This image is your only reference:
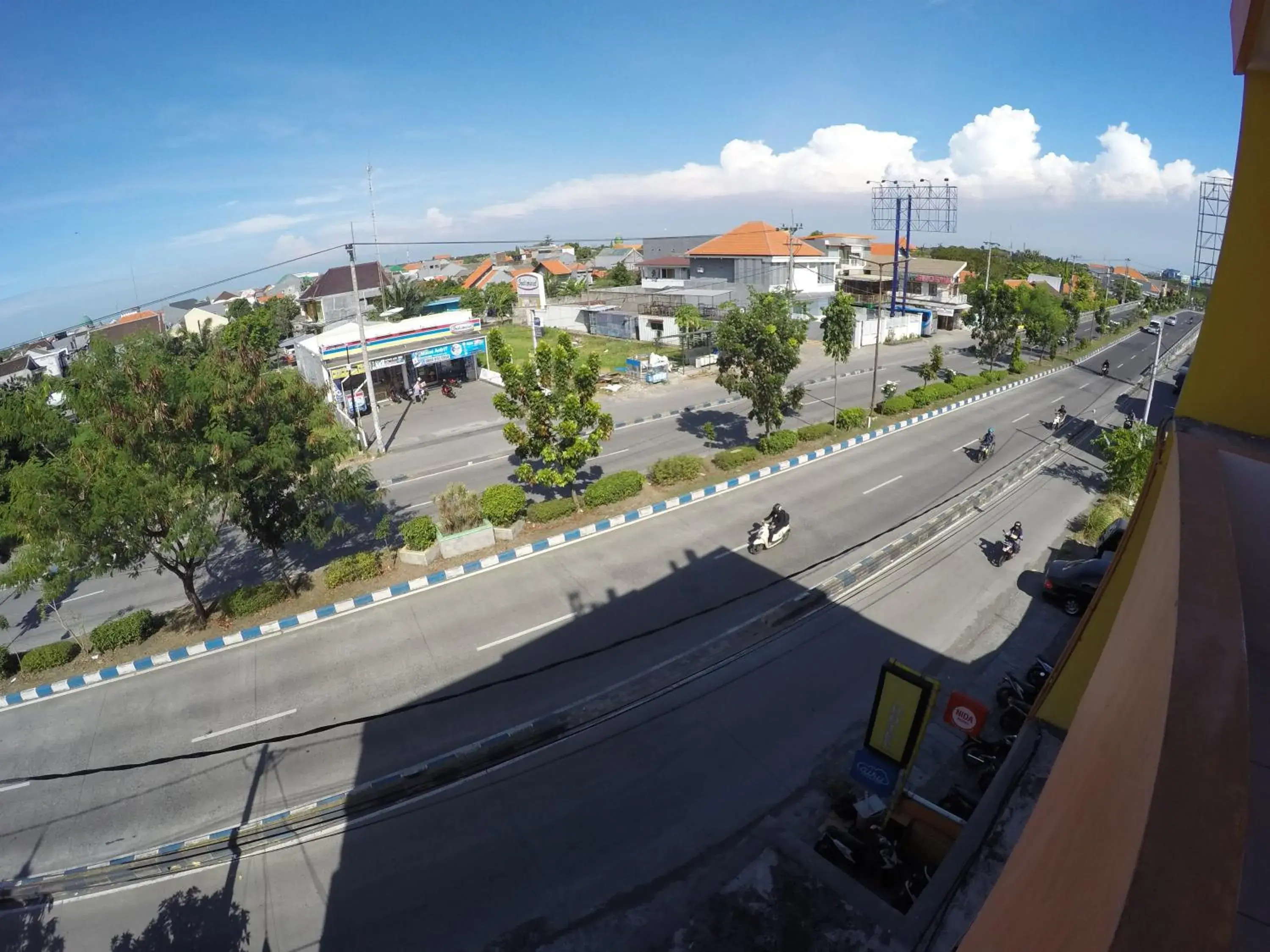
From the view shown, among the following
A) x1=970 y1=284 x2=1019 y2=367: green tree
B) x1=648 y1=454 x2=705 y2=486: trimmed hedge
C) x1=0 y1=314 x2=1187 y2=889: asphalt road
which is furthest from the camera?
x1=970 y1=284 x2=1019 y2=367: green tree

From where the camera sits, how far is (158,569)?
14.0 meters

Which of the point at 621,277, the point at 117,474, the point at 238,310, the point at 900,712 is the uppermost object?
the point at 621,277

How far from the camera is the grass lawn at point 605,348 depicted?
42.1 m

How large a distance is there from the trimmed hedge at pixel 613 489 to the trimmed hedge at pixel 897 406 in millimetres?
14655

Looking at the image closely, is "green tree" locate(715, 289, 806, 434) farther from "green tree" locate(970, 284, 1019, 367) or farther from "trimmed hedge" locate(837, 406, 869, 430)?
"green tree" locate(970, 284, 1019, 367)

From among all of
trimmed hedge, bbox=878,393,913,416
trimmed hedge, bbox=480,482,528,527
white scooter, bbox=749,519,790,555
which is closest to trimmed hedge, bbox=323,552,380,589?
trimmed hedge, bbox=480,482,528,527

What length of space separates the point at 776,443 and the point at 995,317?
24.0 meters

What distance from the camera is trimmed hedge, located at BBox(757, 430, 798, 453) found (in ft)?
77.4

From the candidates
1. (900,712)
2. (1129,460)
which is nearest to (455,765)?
(900,712)

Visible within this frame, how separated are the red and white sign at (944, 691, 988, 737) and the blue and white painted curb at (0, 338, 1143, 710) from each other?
10.7m

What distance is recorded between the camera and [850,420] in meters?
26.7

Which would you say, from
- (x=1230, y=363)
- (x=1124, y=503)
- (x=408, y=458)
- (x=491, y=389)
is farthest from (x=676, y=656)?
(x=491, y=389)

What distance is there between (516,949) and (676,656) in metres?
5.96

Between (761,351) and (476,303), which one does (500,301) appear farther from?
(761,351)
